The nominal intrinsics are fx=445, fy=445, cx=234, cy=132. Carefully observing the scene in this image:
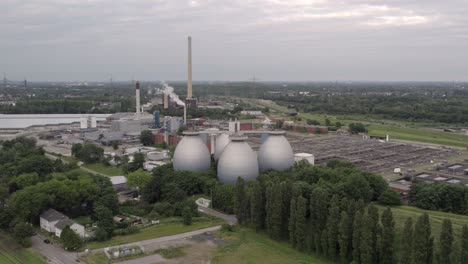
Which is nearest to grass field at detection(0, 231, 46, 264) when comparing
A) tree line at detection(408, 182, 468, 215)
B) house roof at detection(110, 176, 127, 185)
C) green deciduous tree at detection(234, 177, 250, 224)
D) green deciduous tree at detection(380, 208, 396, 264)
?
green deciduous tree at detection(234, 177, 250, 224)

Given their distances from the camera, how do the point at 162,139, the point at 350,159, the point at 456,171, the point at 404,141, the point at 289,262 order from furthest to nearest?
the point at 404,141 → the point at 162,139 → the point at 350,159 → the point at 456,171 → the point at 289,262

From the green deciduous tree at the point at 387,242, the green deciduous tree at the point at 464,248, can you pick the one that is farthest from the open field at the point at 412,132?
the green deciduous tree at the point at 464,248

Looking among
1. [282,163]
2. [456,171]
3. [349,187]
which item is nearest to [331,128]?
[456,171]

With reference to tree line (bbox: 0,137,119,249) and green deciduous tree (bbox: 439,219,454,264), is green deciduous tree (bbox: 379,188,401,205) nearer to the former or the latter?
green deciduous tree (bbox: 439,219,454,264)

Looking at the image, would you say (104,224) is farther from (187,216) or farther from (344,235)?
(344,235)

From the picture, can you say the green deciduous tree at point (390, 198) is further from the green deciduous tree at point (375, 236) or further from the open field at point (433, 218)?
the green deciduous tree at point (375, 236)

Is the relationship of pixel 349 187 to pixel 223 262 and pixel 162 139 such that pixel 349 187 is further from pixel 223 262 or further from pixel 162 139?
pixel 162 139

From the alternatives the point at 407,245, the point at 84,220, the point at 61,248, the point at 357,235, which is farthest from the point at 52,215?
the point at 407,245
